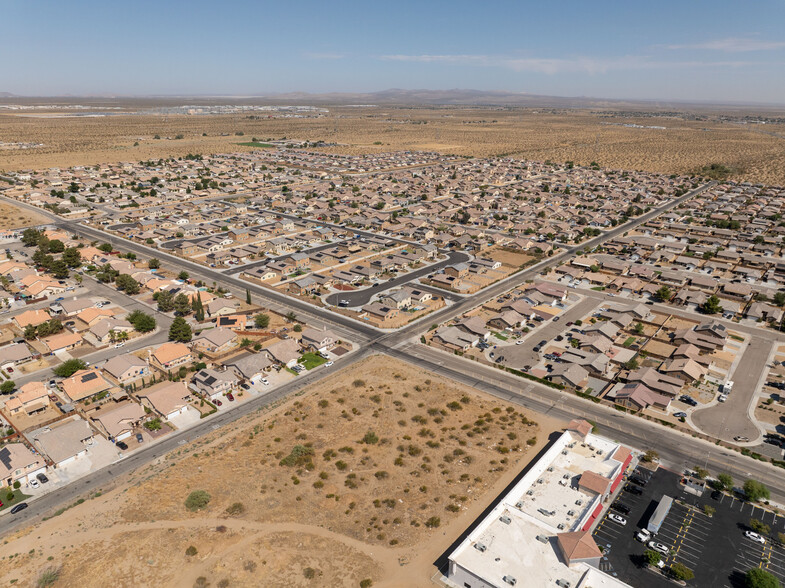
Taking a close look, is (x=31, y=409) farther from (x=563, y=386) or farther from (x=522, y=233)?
(x=522, y=233)

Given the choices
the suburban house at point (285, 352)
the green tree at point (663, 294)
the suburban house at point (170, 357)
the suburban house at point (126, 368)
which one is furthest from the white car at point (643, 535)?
the suburban house at point (126, 368)

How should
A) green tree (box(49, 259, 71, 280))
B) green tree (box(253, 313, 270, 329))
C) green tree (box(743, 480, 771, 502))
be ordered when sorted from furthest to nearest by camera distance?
1. green tree (box(49, 259, 71, 280))
2. green tree (box(253, 313, 270, 329))
3. green tree (box(743, 480, 771, 502))

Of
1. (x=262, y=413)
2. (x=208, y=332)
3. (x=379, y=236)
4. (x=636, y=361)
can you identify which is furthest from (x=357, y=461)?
(x=379, y=236)

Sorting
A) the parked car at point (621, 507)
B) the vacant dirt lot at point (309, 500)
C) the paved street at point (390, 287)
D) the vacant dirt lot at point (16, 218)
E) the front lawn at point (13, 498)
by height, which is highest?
the vacant dirt lot at point (16, 218)

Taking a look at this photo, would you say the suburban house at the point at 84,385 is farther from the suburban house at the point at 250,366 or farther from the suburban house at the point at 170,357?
the suburban house at the point at 250,366

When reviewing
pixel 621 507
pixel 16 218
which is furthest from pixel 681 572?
pixel 16 218

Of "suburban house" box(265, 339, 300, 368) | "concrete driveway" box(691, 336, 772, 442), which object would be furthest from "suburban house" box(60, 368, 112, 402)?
"concrete driveway" box(691, 336, 772, 442)

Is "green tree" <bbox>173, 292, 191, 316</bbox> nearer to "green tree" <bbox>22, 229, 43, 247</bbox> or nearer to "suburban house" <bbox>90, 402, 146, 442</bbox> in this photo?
"suburban house" <bbox>90, 402, 146, 442</bbox>
